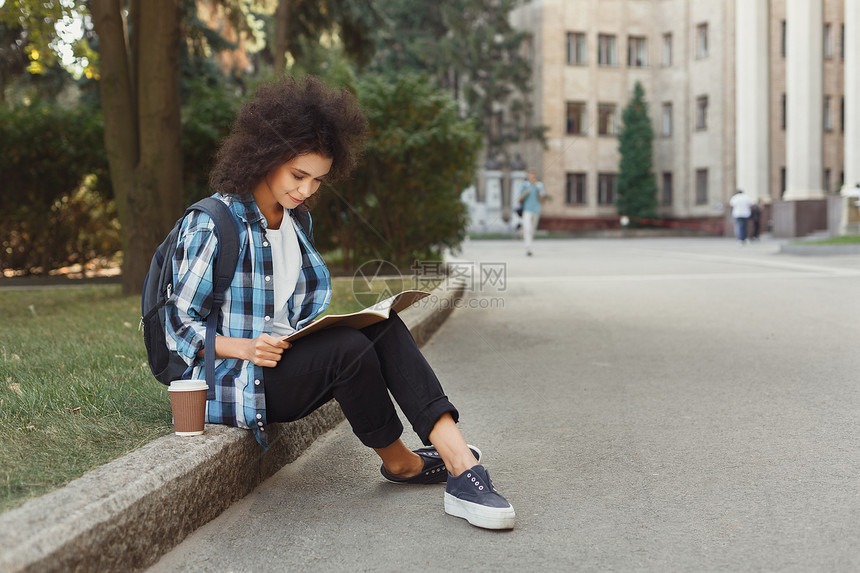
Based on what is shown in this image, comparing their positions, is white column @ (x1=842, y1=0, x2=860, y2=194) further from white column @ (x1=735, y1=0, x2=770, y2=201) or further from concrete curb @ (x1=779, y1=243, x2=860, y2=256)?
concrete curb @ (x1=779, y1=243, x2=860, y2=256)

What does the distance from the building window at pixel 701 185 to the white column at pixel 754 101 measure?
894cm

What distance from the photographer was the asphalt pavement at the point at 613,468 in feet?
9.85

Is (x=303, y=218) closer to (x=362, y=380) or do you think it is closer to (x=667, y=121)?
(x=362, y=380)

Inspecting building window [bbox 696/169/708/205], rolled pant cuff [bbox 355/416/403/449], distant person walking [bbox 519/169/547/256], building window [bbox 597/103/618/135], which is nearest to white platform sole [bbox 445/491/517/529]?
rolled pant cuff [bbox 355/416/403/449]

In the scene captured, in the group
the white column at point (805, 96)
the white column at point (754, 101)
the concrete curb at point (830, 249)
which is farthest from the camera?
the white column at point (754, 101)

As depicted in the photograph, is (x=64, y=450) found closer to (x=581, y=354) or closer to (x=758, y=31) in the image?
(x=581, y=354)

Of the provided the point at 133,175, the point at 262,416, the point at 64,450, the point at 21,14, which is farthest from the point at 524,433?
the point at 21,14

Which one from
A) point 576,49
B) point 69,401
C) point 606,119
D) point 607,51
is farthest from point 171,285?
point 607,51

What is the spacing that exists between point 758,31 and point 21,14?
31.8 metres

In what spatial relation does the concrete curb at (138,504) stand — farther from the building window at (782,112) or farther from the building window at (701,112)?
the building window at (701,112)

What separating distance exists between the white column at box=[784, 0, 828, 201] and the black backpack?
31.6 m

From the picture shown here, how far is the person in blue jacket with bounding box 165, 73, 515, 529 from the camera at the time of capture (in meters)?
3.38

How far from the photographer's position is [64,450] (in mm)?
3312

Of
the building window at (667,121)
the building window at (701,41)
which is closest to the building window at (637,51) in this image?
the building window at (667,121)
